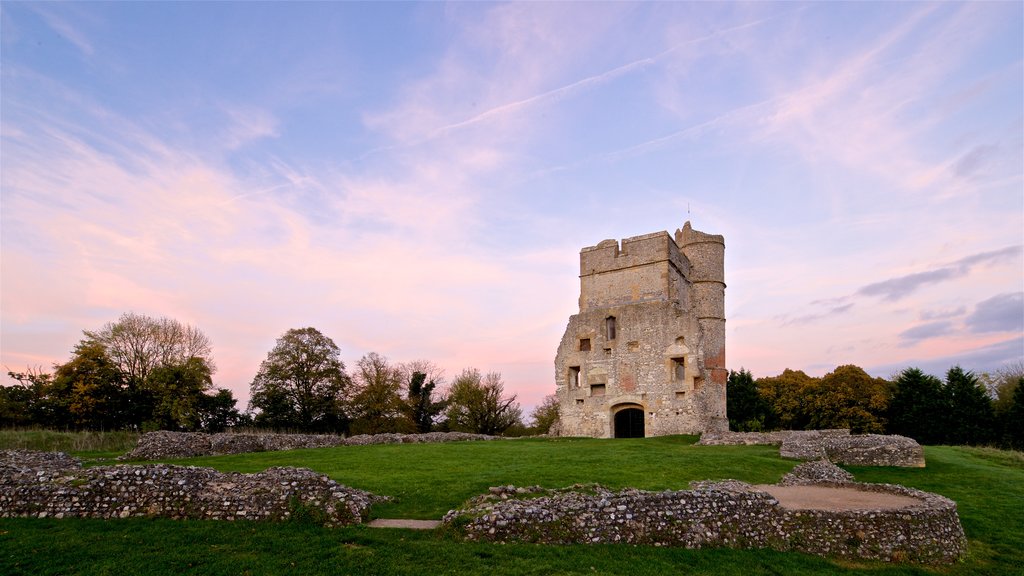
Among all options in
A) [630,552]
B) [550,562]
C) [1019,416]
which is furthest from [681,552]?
[1019,416]

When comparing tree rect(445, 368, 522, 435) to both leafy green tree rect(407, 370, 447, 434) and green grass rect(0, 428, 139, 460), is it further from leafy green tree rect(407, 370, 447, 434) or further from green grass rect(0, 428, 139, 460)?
green grass rect(0, 428, 139, 460)

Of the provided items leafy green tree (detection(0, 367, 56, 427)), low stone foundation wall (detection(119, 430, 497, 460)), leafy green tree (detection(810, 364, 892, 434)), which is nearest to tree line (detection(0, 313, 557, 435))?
leafy green tree (detection(0, 367, 56, 427))

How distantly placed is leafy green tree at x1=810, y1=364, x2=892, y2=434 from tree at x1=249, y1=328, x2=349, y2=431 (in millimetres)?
36824

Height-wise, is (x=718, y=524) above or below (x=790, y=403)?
below

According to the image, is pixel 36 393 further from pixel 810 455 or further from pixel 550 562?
pixel 810 455

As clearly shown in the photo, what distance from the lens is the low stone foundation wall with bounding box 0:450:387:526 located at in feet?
30.8

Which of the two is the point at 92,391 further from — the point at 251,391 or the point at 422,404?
the point at 422,404

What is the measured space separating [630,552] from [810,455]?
13.5 m

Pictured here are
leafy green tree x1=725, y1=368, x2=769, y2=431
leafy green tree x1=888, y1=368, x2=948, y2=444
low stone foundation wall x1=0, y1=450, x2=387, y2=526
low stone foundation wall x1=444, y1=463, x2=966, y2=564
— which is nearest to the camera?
low stone foundation wall x1=444, y1=463, x2=966, y2=564

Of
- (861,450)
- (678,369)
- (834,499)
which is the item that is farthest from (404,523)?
(678,369)

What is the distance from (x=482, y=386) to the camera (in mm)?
44250

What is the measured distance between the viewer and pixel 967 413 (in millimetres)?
37531

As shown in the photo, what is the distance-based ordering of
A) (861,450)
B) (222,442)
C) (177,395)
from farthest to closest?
(177,395) → (222,442) → (861,450)

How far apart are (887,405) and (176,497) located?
154 ft
